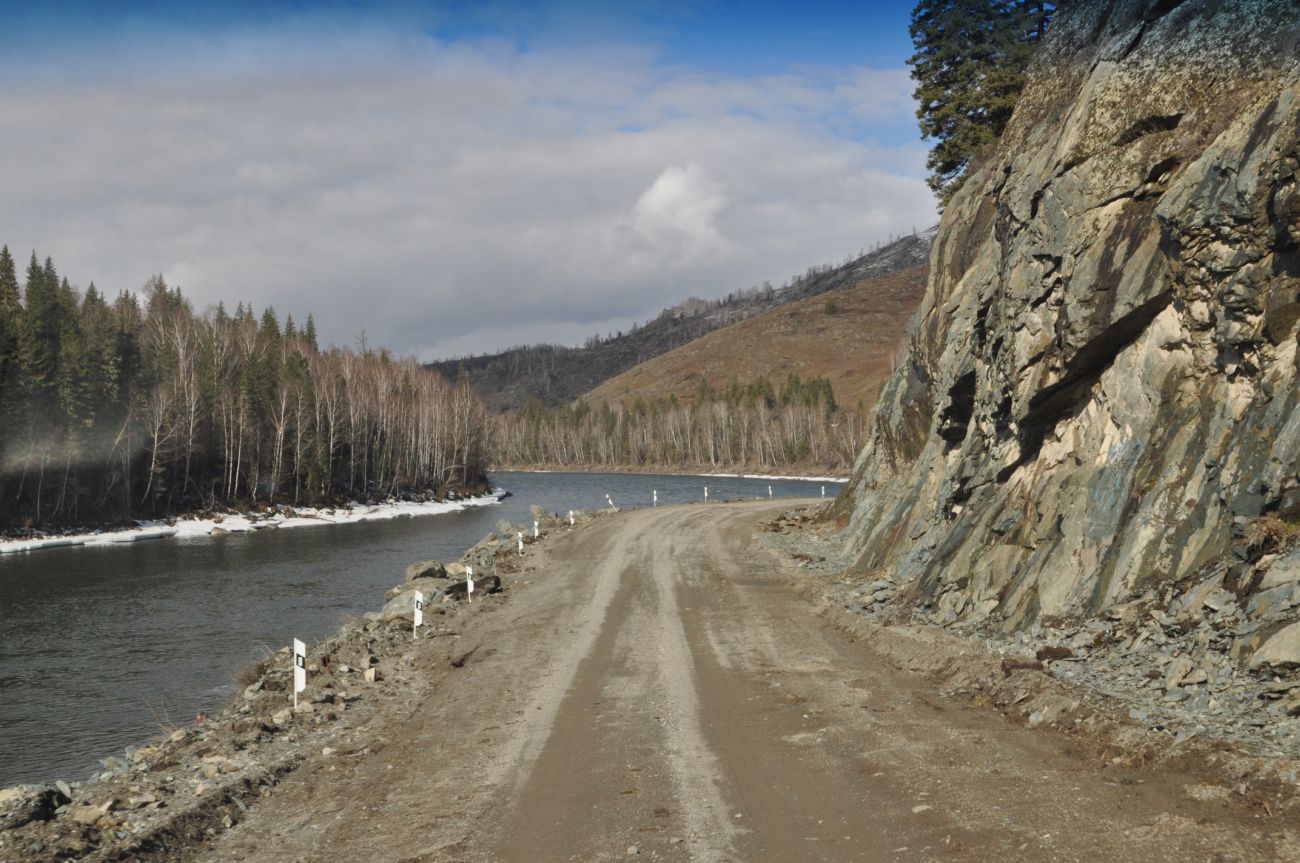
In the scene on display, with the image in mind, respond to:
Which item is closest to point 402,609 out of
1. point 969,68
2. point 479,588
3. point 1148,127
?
point 479,588

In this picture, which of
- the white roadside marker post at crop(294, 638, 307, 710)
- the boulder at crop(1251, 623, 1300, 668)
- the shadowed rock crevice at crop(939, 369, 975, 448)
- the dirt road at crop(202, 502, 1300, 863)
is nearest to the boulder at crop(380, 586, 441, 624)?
the dirt road at crop(202, 502, 1300, 863)

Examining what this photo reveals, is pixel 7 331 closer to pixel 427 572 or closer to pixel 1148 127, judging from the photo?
pixel 427 572

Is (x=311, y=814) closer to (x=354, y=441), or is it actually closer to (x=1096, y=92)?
(x=1096, y=92)

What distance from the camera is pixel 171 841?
8.56 metres

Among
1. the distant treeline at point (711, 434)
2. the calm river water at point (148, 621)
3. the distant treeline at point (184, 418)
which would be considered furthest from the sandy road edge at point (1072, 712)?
the distant treeline at point (711, 434)

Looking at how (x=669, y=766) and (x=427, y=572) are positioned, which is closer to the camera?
(x=669, y=766)

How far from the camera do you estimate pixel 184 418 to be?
65.8m

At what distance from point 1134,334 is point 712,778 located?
35.9ft

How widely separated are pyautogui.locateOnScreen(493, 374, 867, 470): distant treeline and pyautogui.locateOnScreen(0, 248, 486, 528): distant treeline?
58514mm

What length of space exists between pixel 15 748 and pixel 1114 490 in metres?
19.5

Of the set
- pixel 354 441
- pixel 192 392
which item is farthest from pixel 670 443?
pixel 192 392

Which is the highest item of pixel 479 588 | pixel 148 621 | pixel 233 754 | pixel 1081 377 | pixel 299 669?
pixel 1081 377

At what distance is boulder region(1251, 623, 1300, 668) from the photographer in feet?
30.3

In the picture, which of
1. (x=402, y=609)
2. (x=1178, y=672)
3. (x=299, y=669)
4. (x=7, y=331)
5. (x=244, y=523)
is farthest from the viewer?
(x=244, y=523)
